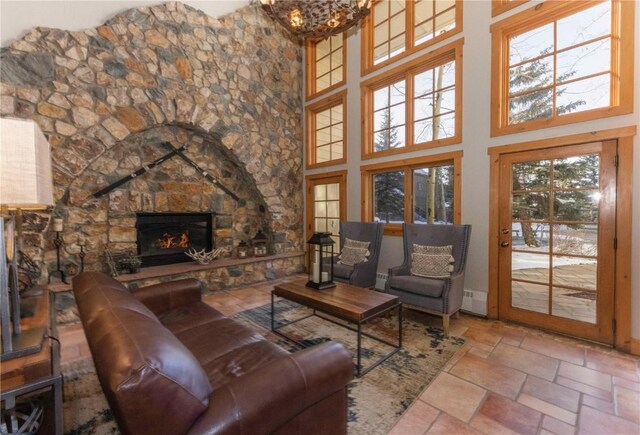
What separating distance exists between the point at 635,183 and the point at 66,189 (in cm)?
556

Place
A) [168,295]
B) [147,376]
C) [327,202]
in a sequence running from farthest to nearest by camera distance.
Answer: [327,202]
[168,295]
[147,376]

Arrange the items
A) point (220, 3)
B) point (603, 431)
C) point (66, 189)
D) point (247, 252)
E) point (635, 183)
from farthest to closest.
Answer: point (247, 252) → point (220, 3) → point (66, 189) → point (635, 183) → point (603, 431)

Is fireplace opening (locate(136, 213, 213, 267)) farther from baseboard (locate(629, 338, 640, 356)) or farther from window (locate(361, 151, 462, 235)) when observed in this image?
baseboard (locate(629, 338, 640, 356))

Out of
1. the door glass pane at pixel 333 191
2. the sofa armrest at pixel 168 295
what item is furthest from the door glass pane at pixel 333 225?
the sofa armrest at pixel 168 295

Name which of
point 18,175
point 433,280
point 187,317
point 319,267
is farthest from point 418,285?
point 18,175

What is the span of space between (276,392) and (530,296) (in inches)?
121

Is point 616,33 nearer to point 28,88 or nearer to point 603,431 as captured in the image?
point 603,431

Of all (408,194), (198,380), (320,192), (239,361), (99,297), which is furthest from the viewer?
(320,192)

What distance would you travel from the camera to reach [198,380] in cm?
95

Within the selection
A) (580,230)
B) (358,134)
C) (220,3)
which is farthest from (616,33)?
(220,3)

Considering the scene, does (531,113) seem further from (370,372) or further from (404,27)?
(370,372)

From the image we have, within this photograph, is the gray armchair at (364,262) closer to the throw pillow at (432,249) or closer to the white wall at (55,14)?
the throw pillow at (432,249)

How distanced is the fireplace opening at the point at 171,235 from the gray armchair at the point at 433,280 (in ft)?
9.97

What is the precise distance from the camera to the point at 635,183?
2436 millimetres
